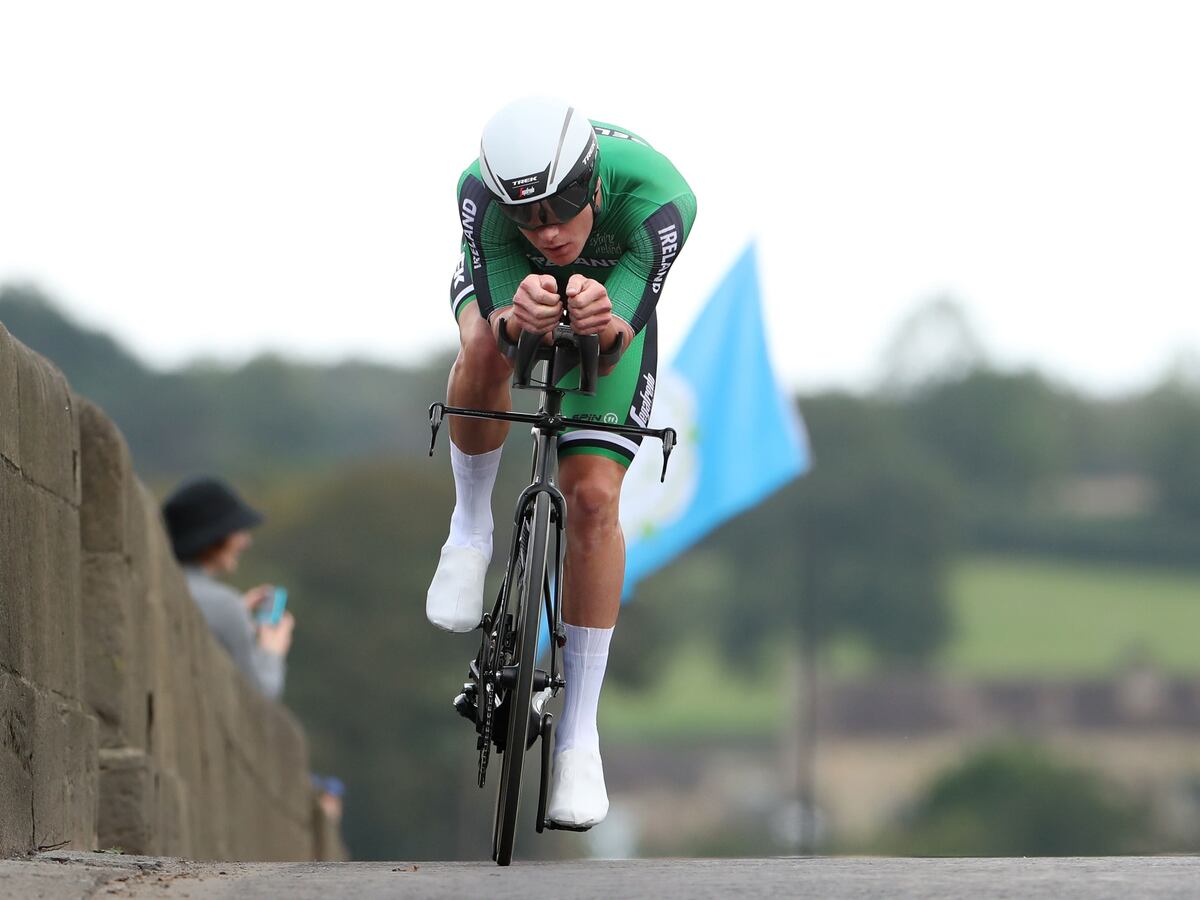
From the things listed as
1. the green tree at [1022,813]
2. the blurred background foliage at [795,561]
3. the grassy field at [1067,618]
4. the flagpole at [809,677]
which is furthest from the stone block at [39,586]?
the grassy field at [1067,618]

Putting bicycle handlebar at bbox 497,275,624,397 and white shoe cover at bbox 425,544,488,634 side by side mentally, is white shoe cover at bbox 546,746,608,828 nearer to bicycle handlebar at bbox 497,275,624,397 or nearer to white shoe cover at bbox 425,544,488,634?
white shoe cover at bbox 425,544,488,634

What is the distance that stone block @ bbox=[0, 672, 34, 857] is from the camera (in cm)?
591

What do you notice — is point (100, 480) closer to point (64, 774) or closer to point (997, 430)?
point (64, 774)

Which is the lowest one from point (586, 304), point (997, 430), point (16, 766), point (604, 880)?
point (604, 880)

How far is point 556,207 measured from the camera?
20.6 ft

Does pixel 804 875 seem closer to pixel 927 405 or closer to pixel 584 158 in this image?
Result: pixel 584 158

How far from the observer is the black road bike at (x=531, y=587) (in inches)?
248

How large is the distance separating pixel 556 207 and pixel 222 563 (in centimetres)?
513

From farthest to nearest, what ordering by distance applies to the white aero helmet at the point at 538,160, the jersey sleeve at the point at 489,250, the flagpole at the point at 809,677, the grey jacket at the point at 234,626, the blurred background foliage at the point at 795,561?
the flagpole at the point at 809,677
the blurred background foliage at the point at 795,561
the grey jacket at the point at 234,626
the jersey sleeve at the point at 489,250
the white aero helmet at the point at 538,160

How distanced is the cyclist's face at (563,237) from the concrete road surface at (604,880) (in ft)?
5.79

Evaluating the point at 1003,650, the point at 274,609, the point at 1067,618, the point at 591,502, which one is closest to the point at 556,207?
the point at 591,502

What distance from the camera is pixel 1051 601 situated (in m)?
127

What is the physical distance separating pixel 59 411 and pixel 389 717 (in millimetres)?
69098

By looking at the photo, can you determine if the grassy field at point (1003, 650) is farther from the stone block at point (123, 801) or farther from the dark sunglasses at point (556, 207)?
the dark sunglasses at point (556, 207)
